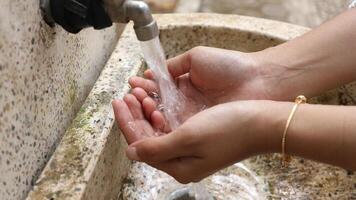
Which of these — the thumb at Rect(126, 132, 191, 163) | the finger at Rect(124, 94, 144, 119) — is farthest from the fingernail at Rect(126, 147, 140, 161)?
the finger at Rect(124, 94, 144, 119)

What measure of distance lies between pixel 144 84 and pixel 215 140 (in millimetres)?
224

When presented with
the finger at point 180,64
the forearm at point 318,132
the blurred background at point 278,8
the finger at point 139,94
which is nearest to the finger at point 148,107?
the finger at point 139,94

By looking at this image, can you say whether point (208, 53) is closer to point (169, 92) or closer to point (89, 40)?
point (169, 92)

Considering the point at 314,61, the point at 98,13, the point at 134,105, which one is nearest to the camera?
the point at 98,13

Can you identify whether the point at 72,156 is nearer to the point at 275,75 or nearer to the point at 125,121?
the point at 125,121

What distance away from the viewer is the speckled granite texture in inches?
24.6

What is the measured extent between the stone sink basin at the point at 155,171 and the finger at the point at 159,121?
2.6 inches

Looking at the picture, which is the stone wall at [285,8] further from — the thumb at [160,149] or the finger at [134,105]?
the thumb at [160,149]

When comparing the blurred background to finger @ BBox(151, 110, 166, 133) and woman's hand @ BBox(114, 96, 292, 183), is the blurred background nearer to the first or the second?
finger @ BBox(151, 110, 166, 133)

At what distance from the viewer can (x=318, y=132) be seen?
27.2 inches

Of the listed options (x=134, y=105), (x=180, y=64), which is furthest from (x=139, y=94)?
(x=180, y=64)

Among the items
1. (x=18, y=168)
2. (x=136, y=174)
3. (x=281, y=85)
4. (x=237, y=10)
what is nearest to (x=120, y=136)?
(x=136, y=174)

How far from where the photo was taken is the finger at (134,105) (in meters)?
0.83

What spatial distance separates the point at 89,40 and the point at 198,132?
1.14ft
